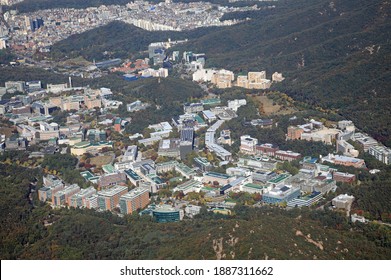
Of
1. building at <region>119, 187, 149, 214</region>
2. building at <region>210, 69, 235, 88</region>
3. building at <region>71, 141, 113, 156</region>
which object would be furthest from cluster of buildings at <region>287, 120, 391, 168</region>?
building at <region>210, 69, 235, 88</region>

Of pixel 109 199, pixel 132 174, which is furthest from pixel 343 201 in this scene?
pixel 132 174

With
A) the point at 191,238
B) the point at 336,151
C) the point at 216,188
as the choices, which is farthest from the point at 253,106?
the point at 191,238

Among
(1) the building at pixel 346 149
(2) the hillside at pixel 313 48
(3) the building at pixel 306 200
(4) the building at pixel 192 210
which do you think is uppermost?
(2) the hillside at pixel 313 48

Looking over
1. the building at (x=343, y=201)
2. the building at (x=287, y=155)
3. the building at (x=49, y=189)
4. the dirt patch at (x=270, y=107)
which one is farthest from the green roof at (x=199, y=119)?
the building at (x=343, y=201)

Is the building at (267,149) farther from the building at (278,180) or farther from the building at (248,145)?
the building at (278,180)

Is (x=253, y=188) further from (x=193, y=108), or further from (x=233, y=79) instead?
(x=233, y=79)

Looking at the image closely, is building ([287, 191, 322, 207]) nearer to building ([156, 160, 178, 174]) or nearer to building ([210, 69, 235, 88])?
building ([156, 160, 178, 174])
